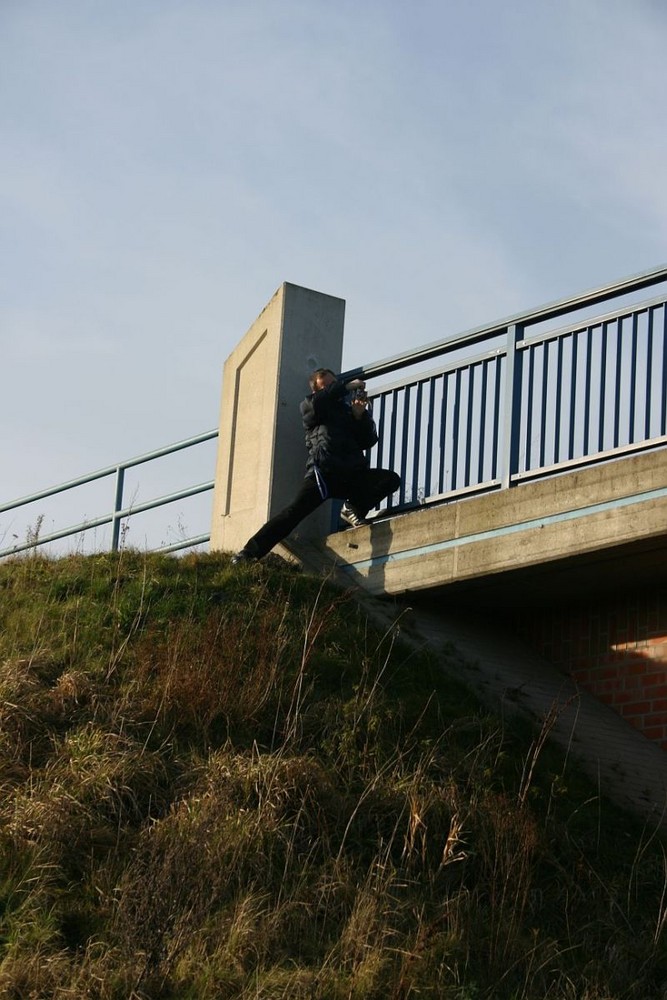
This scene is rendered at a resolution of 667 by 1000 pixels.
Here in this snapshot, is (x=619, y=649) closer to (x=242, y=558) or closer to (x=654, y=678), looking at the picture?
(x=654, y=678)

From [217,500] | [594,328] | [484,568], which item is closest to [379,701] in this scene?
[484,568]

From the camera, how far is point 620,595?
1230 centimetres

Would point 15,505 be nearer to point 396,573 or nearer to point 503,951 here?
point 396,573

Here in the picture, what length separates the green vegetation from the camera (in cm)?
810

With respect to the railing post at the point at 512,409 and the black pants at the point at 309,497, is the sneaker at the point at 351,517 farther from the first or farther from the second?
the railing post at the point at 512,409

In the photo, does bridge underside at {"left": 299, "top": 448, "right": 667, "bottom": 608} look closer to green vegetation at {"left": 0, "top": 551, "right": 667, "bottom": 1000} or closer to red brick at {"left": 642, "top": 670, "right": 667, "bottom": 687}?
red brick at {"left": 642, "top": 670, "right": 667, "bottom": 687}

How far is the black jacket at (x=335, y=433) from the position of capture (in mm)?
13109

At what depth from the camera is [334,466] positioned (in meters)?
13.1

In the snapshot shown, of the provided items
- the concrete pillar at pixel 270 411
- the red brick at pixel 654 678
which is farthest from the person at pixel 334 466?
the red brick at pixel 654 678

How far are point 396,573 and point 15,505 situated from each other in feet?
25.5

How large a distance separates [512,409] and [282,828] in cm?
445

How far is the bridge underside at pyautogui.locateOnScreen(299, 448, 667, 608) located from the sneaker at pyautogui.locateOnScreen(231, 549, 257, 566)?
0.69 m

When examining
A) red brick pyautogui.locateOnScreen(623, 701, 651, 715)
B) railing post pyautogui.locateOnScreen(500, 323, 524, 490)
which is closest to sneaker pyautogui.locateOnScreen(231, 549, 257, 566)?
railing post pyautogui.locateOnScreen(500, 323, 524, 490)

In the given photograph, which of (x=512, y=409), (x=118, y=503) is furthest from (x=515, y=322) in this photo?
(x=118, y=503)
